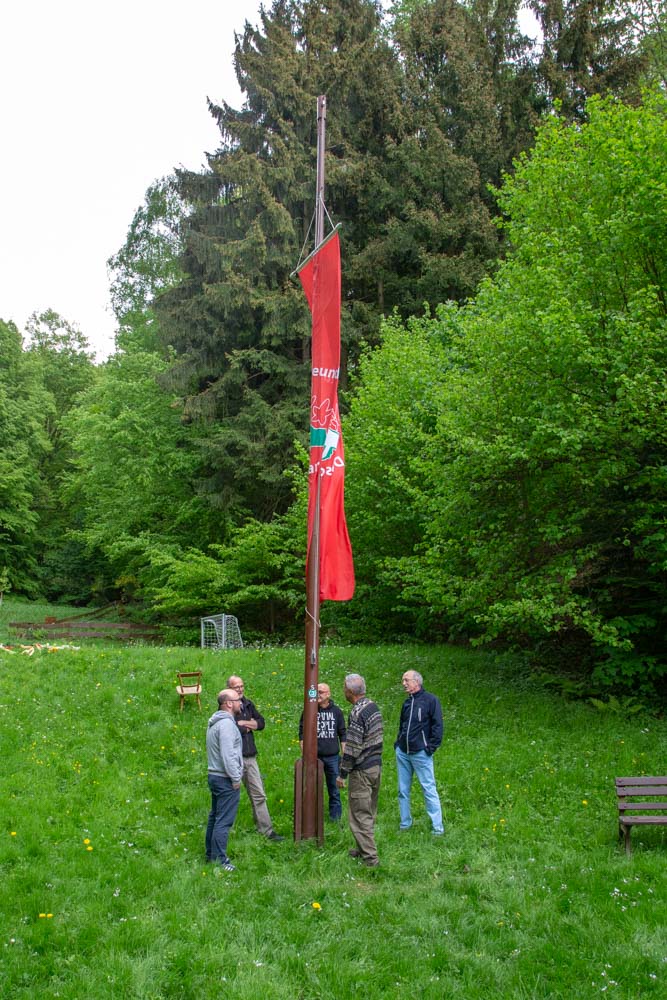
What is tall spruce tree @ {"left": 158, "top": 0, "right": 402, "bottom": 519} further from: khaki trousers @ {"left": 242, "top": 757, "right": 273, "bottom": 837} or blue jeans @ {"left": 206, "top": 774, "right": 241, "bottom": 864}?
blue jeans @ {"left": 206, "top": 774, "right": 241, "bottom": 864}

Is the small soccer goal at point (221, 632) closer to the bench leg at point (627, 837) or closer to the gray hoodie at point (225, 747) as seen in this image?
the gray hoodie at point (225, 747)

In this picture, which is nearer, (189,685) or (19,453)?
(189,685)

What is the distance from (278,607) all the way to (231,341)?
32.5ft

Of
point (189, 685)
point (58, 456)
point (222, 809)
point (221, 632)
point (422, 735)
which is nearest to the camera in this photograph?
point (222, 809)

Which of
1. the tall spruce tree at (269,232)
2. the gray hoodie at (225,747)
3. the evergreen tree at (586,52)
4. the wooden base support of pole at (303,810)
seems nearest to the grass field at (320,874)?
the wooden base support of pole at (303,810)

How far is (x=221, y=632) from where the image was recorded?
22891 mm

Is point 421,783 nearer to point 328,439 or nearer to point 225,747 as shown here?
point 225,747

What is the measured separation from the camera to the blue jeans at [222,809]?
821 centimetres

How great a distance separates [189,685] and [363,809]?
23.7 feet

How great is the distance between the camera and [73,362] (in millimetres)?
61594

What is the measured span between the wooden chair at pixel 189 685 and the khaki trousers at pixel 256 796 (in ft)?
16.0

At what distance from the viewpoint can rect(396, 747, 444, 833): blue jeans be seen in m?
8.86

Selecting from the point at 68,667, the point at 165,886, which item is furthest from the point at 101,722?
the point at 165,886

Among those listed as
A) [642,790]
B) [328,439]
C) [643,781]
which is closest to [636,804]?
[642,790]
